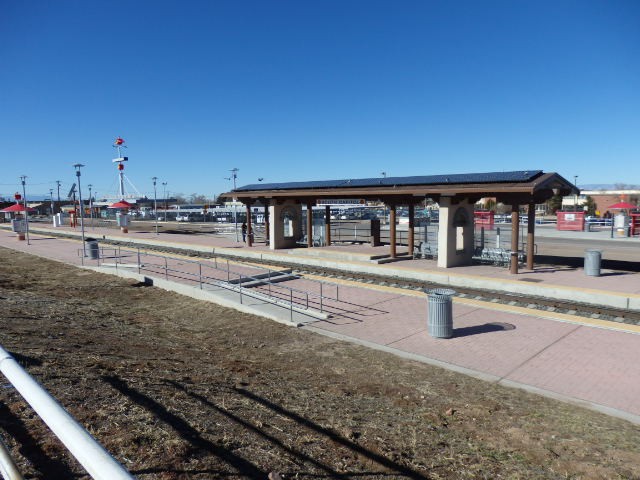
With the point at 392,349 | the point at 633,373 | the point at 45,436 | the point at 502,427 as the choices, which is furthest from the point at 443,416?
the point at 45,436

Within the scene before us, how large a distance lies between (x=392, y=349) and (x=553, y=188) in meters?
12.1

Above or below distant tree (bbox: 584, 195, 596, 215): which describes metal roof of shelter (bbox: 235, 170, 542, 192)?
above

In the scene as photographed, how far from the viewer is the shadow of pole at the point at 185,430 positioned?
4340 millimetres

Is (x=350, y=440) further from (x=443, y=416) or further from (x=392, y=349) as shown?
(x=392, y=349)

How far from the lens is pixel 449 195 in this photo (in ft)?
60.1

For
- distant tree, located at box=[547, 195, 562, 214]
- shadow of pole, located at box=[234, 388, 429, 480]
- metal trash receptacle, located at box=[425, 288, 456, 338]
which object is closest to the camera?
shadow of pole, located at box=[234, 388, 429, 480]

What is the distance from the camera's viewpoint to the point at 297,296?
15.0 metres

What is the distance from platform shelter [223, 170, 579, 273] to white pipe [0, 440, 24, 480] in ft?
55.0

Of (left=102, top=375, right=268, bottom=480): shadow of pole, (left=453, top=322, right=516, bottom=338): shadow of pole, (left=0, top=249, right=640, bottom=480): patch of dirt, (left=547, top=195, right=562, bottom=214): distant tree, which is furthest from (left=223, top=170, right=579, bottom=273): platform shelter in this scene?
(left=547, top=195, right=562, bottom=214): distant tree

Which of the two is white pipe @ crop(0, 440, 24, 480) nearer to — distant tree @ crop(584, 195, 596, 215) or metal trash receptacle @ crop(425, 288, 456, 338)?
metal trash receptacle @ crop(425, 288, 456, 338)

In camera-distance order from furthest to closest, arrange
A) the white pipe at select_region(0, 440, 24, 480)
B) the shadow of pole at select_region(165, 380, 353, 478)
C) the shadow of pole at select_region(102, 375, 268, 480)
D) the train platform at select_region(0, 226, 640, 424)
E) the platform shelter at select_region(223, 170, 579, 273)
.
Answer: the platform shelter at select_region(223, 170, 579, 273)
the train platform at select_region(0, 226, 640, 424)
the shadow of pole at select_region(165, 380, 353, 478)
the shadow of pole at select_region(102, 375, 268, 480)
the white pipe at select_region(0, 440, 24, 480)

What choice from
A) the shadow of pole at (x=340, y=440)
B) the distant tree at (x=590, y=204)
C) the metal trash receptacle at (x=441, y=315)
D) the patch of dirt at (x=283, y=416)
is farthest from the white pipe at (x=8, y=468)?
the distant tree at (x=590, y=204)

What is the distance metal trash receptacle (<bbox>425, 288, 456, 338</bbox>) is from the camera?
10141mm

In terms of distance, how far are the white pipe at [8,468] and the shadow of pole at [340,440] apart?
3.79 m
